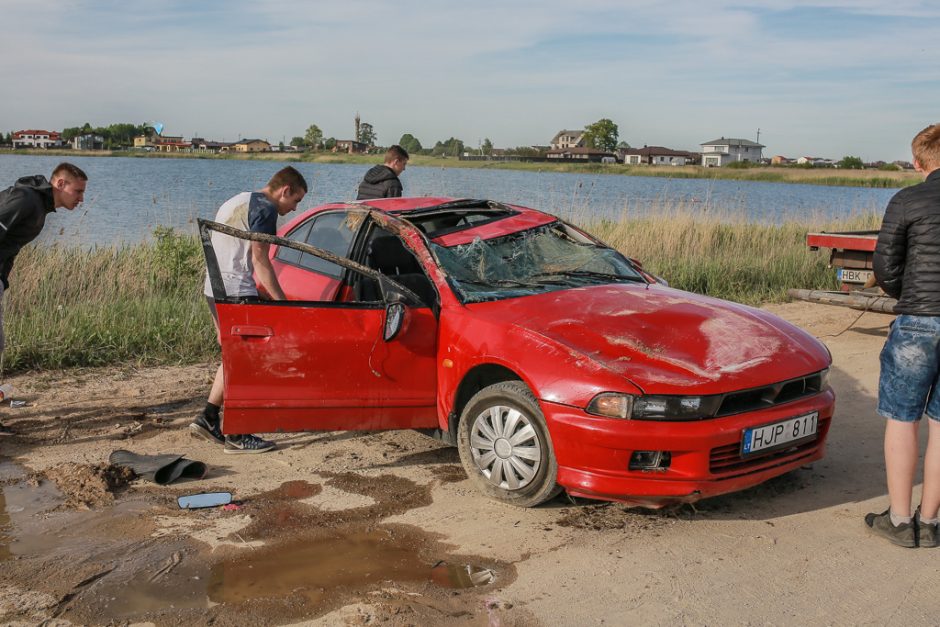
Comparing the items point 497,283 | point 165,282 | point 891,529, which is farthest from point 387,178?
point 891,529

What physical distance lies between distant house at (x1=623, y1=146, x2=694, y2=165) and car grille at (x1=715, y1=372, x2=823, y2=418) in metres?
112

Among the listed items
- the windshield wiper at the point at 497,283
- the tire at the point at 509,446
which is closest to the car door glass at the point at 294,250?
the windshield wiper at the point at 497,283

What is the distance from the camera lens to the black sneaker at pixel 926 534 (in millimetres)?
4238

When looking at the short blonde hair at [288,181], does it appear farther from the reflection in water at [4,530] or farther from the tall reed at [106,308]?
the tall reed at [106,308]

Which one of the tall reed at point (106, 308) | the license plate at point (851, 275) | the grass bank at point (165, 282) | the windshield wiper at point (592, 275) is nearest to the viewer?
the windshield wiper at point (592, 275)

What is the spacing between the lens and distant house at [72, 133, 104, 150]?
80500 mm

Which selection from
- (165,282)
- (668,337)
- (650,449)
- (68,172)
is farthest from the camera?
(165,282)

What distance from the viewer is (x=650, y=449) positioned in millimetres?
4109

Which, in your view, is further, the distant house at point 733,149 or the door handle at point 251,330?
the distant house at point 733,149

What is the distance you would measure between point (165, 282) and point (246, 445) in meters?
→ 5.15

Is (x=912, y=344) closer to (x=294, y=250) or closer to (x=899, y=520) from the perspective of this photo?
(x=899, y=520)

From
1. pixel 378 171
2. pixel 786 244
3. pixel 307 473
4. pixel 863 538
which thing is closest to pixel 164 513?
pixel 307 473

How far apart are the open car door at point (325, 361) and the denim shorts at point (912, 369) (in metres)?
2.40

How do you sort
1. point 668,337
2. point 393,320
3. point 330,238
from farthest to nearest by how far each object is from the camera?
1. point 330,238
2. point 393,320
3. point 668,337
